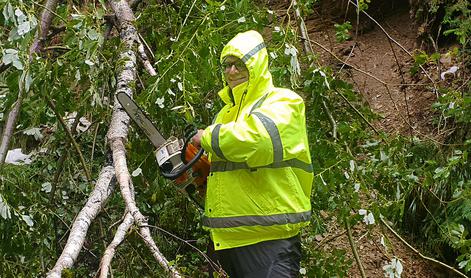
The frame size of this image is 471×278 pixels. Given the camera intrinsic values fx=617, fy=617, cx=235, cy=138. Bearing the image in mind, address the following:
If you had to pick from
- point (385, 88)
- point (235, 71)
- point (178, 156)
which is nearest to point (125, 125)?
point (178, 156)

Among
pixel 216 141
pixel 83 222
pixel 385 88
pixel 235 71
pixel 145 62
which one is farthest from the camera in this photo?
pixel 385 88

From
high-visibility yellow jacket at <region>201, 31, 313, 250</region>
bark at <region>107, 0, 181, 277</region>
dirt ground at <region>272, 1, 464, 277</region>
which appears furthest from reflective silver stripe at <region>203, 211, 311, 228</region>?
dirt ground at <region>272, 1, 464, 277</region>

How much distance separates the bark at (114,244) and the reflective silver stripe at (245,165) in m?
0.54

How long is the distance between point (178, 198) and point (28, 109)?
3.73 feet

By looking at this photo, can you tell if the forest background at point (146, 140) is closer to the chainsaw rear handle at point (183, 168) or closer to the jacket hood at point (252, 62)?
the chainsaw rear handle at point (183, 168)

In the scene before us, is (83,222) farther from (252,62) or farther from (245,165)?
(252,62)

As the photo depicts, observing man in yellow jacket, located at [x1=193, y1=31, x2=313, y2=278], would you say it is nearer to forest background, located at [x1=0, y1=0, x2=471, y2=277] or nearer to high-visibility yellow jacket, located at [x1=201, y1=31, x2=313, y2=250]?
high-visibility yellow jacket, located at [x1=201, y1=31, x2=313, y2=250]

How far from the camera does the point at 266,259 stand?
2.61m

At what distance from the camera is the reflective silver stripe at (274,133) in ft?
7.88

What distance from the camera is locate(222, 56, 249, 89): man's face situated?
8.76ft

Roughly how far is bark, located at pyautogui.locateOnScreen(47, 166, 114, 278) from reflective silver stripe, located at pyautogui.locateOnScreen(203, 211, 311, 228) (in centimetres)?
48

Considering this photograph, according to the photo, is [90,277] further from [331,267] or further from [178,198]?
[331,267]

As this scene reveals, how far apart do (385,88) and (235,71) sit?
4366 millimetres

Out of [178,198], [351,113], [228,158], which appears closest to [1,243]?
[178,198]
